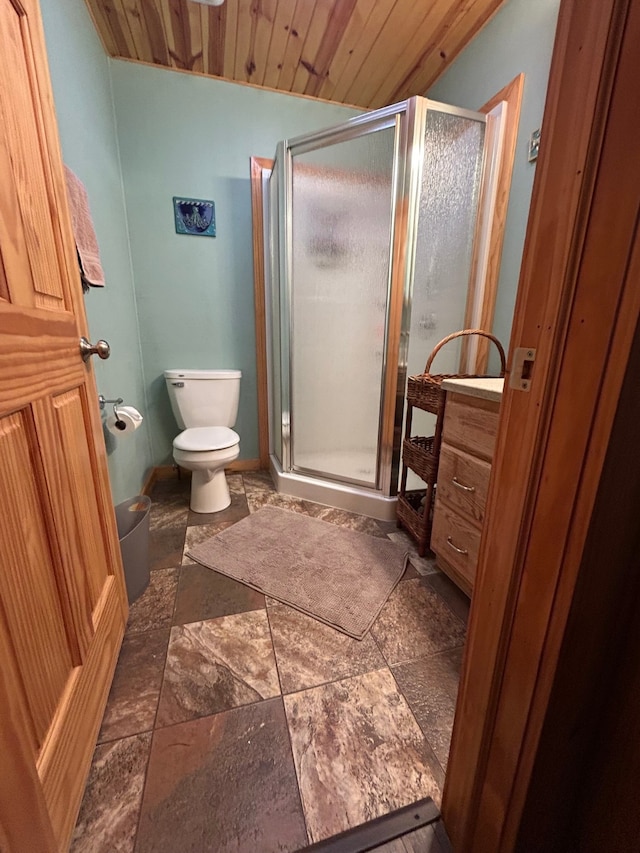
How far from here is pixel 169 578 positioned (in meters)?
1.42

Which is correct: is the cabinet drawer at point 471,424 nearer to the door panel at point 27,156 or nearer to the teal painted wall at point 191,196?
the door panel at point 27,156

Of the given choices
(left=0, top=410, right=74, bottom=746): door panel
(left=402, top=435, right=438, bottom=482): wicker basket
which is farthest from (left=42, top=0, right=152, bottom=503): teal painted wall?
(left=402, top=435, right=438, bottom=482): wicker basket

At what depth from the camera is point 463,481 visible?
1.23m

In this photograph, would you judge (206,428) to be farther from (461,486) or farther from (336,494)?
(461,486)

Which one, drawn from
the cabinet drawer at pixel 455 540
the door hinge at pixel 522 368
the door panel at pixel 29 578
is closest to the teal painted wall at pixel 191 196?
the cabinet drawer at pixel 455 540

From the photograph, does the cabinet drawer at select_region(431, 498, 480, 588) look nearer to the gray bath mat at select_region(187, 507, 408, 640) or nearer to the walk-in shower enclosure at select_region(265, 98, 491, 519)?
the gray bath mat at select_region(187, 507, 408, 640)

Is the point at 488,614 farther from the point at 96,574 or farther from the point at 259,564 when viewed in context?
the point at 259,564

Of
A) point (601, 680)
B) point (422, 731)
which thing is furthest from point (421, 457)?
point (601, 680)

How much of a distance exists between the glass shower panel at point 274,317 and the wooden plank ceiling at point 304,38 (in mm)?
464

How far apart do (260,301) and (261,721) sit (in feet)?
Result: 6.92

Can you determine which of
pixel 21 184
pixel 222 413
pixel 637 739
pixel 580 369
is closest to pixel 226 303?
pixel 222 413

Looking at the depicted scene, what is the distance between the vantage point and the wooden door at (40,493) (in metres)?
0.53

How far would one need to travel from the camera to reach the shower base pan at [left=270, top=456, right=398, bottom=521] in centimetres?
190

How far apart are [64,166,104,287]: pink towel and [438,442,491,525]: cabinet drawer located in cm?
143
